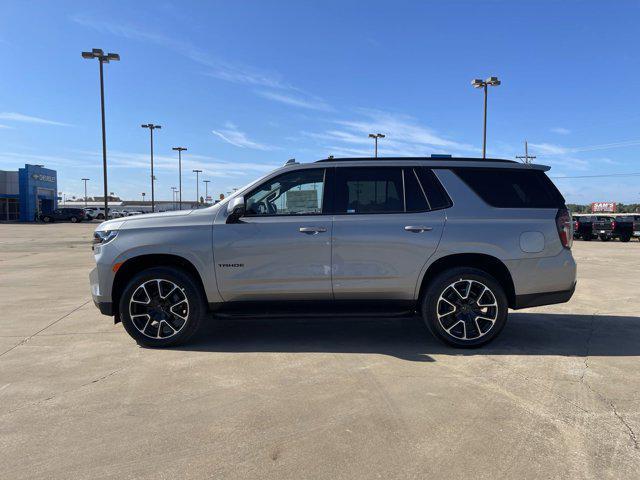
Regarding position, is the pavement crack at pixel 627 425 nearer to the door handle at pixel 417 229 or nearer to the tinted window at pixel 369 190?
the door handle at pixel 417 229

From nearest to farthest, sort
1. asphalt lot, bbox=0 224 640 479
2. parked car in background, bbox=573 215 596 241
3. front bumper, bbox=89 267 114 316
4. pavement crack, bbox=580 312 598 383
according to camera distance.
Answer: asphalt lot, bbox=0 224 640 479 < pavement crack, bbox=580 312 598 383 < front bumper, bbox=89 267 114 316 < parked car in background, bbox=573 215 596 241

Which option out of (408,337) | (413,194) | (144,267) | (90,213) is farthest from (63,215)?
(413,194)

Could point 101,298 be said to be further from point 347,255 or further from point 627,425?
point 627,425

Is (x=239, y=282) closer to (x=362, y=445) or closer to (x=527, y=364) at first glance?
(x=362, y=445)

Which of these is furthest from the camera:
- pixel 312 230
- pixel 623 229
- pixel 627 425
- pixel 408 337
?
pixel 623 229

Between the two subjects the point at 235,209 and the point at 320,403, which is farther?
the point at 235,209

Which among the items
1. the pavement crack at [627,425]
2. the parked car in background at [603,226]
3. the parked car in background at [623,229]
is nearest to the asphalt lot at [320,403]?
the pavement crack at [627,425]

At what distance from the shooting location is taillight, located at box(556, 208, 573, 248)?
4.96 metres

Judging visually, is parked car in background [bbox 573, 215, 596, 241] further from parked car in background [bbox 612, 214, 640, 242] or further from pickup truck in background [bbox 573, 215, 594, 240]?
parked car in background [bbox 612, 214, 640, 242]

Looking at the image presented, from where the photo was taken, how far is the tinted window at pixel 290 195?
5027 millimetres

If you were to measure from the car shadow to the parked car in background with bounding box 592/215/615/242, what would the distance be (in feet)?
75.0

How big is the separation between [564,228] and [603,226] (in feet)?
82.4

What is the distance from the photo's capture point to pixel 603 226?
26.2m

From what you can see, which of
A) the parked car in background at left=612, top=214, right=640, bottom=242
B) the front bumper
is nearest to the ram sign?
the parked car in background at left=612, top=214, right=640, bottom=242
